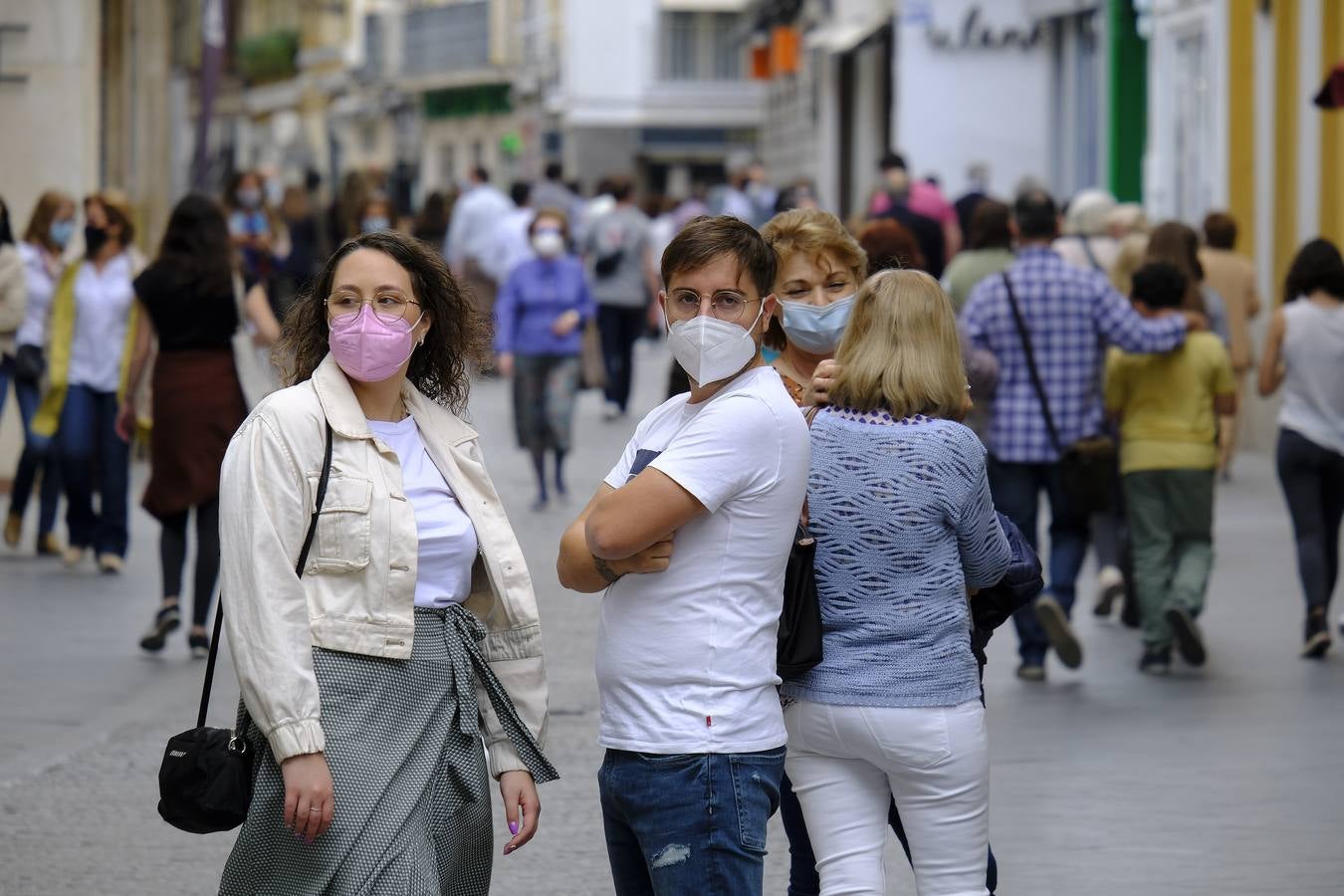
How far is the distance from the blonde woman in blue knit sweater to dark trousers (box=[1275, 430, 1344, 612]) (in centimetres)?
575

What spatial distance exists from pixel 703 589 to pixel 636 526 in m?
0.17

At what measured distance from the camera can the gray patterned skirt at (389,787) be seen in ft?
13.0

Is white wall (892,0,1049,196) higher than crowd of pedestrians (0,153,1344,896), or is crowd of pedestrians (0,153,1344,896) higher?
white wall (892,0,1049,196)

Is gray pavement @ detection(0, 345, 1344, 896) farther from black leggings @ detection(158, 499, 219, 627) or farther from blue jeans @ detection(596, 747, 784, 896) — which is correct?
blue jeans @ detection(596, 747, 784, 896)

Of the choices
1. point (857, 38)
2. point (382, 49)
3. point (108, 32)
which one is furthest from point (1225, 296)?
point (382, 49)

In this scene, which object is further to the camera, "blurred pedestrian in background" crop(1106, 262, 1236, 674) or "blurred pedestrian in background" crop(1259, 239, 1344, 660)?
"blurred pedestrian in background" crop(1259, 239, 1344, 660)

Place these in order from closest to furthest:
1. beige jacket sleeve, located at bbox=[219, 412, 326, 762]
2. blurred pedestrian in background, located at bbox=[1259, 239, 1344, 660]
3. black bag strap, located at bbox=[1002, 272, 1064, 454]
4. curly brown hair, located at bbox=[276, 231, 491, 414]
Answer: beige jacket sleeve, located at bbox=[219, 412, 326, 762]
curly brown hair, located at bbox=[276, 231, 491, 414]
black bag strap, located at bbox=[1002, 272, 1064, 454]
blurred pedestrian in background, located at bbox=[1259, 239, 1344, 660]

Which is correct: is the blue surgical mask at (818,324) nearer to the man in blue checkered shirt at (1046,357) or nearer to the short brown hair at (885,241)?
the short brown hair at (885,241)

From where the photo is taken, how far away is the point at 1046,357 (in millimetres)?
9219

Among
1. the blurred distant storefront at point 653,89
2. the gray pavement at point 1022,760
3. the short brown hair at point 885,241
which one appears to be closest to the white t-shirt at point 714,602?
the gray pavement at point 1022,760

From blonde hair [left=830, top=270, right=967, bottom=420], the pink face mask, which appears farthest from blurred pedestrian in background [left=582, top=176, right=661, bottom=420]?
the pink face mask

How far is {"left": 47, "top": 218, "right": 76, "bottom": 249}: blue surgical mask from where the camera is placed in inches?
538

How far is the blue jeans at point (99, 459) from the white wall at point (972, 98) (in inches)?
853

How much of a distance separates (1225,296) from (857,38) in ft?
71.0
